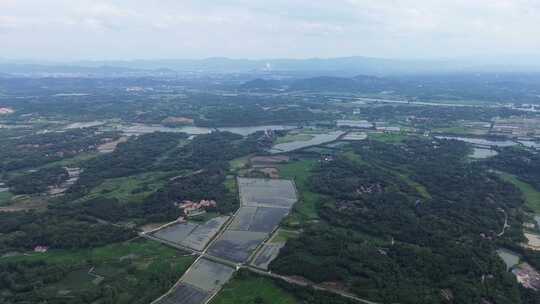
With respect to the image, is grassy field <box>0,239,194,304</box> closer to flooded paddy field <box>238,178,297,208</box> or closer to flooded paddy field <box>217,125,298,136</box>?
flooded paddy field <box>238,178,297,208</box>

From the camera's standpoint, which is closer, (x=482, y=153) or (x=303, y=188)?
(x=303, y=188)

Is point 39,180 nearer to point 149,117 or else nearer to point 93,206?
point 93,206

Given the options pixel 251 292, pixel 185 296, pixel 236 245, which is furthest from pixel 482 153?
pixel 185 296

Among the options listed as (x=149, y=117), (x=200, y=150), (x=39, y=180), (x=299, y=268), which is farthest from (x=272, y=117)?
(x=299, y=268)

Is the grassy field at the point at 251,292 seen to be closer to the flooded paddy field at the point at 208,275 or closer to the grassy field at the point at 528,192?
the flooded paddy field at the point at 208,275

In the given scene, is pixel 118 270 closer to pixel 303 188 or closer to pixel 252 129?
pixel 303 188

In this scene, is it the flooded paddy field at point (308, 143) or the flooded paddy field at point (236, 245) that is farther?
the flooded paddy field at point (308, 143)

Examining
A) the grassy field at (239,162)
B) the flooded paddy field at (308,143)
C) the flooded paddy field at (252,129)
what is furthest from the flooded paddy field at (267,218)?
the flooded paddy field at (252,129)
